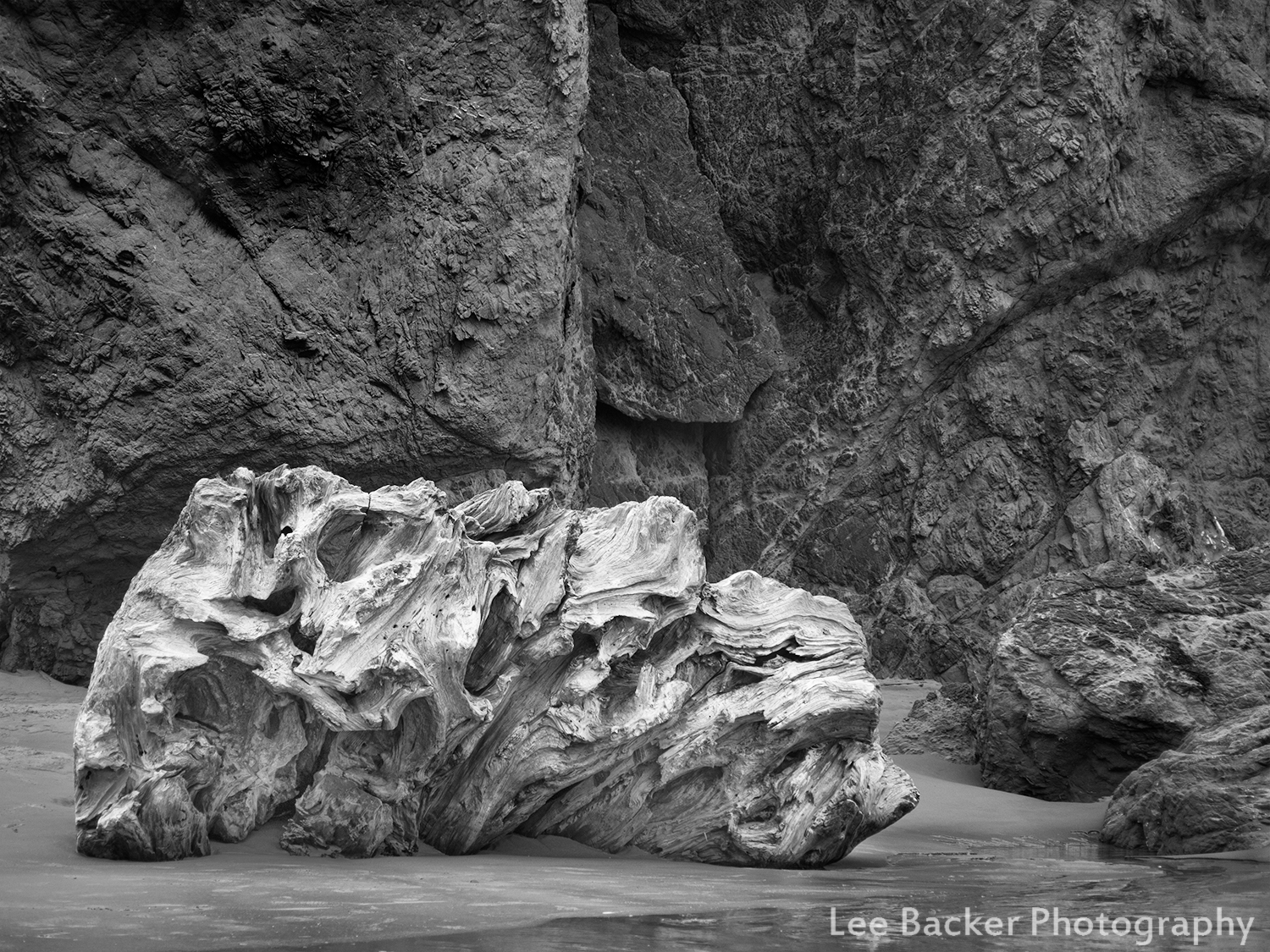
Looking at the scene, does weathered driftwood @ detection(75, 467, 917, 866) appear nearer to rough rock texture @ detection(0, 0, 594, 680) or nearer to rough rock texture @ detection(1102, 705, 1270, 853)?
rough rock texture @ detection(1102, 705, 1270, 853)

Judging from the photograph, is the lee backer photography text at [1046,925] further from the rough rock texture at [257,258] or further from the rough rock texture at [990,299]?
the rough rock texture at [990,299]

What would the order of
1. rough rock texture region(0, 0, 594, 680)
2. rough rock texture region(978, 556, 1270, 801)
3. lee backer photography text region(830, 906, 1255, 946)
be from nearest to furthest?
lee backer photography text region(830, 906, 1255, 946), rough rock texture region(978, 556, 1270, 801), rough rock texture region(0, 0, 594, 680)

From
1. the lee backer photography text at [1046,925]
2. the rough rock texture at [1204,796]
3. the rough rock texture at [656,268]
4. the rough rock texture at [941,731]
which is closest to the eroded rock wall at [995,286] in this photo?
the rough rock texture at [656,268]

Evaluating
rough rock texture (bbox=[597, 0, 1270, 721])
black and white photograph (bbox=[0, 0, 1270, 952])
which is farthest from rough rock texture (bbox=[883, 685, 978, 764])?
rough rock texture (bbox=[597, 0, 1270, 721])

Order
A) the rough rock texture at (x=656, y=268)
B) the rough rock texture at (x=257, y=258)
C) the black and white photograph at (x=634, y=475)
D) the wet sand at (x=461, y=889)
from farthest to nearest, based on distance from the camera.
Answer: the rough rock texture at (x=656, y=268), the rough rock texture at (x=257, y=258), the black and white photograph at (x=634, y=475), the wet sand at (x=461, y=889)

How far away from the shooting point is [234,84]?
23.1ft

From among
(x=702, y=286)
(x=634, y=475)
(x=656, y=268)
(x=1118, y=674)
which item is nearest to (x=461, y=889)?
(x=1118, y=674)

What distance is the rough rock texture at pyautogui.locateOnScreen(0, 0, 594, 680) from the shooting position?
6883 millimetres

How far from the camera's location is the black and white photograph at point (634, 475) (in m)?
3.81

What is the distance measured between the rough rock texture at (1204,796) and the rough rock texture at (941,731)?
1.51 m

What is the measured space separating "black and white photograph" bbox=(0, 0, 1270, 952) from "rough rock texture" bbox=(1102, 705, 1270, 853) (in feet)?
0.06

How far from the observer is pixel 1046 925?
122 inches

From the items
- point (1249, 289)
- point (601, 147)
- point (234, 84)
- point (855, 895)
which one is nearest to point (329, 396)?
point (234, 84)

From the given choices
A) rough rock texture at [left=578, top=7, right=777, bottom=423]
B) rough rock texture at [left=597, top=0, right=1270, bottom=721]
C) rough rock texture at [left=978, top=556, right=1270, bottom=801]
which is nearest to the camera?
rough rock texture at [left=978, top=556, right=1270, bottom=801]
